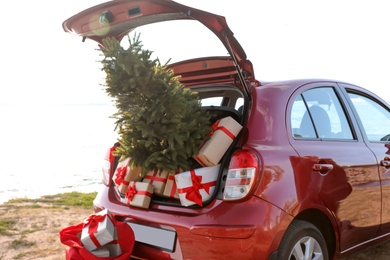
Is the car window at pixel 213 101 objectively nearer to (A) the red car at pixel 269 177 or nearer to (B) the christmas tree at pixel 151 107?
(A) the red car at pixel 269 177

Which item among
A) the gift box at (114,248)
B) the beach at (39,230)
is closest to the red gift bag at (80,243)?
the gift box at (114,248)

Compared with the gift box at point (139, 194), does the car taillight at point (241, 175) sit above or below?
above

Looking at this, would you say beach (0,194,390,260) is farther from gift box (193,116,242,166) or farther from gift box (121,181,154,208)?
gift box (193,116,242,166)

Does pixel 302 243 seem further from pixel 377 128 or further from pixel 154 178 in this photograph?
pixel 377 128

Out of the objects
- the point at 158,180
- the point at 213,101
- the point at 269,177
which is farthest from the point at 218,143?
the point at 213,101

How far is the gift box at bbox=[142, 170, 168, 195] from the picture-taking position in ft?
9.30

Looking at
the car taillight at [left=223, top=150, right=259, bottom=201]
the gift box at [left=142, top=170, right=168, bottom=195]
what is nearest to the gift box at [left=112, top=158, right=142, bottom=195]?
the gift box at [left=142, top=170, right=168, bottom=195]

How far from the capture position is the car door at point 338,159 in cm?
288

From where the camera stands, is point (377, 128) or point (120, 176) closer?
point (120, 176)

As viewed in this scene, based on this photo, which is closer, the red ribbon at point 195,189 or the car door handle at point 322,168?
the red ribbon at point 195,189

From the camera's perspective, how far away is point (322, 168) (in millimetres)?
2871

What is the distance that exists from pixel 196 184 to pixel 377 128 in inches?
83.6

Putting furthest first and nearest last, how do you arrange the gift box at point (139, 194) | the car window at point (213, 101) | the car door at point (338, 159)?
the car window at point (213, 101) → the car door at point (338, 159) → the gift box at point (139, 194)

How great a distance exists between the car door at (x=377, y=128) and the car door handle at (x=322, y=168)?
759mm
